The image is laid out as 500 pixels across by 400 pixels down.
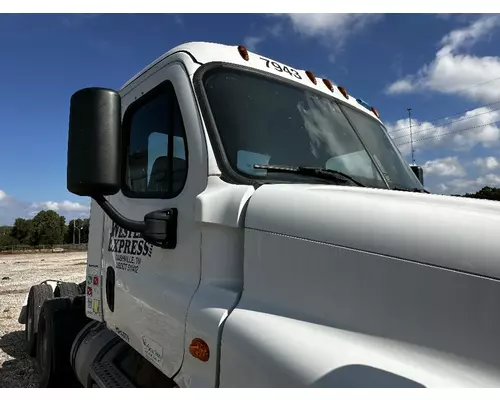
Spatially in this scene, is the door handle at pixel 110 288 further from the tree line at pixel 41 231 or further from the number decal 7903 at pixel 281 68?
the tree line at pixel 41 231

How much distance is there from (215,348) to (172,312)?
417 mm

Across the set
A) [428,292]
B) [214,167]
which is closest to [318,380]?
[428,292]

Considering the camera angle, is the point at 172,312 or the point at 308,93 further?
the point at 308,93

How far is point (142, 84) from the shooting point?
2.78m

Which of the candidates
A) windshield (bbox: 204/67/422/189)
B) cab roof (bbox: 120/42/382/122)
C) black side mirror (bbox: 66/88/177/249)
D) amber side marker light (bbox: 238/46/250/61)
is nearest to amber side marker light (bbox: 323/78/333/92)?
cab roof (bbox: 120/42/382/122)

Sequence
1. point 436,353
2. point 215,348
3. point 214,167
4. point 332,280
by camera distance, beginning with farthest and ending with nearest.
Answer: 1. point 214,167
2. point 215,348
3. point 332,280
4. point 436,353

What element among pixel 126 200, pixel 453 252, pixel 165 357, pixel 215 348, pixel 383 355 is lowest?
pixel 165 357

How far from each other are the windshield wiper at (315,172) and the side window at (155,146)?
1.55 feet

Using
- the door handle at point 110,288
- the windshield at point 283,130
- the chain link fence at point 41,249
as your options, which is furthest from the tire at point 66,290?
the chain link fence at point 41,249

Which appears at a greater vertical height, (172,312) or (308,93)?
(308,93)

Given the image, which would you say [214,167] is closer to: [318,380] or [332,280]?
[332,280]

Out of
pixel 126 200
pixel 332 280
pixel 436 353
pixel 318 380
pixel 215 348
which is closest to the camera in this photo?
pixel 436 353

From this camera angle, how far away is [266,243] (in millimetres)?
1682

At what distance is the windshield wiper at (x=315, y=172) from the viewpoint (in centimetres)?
204
